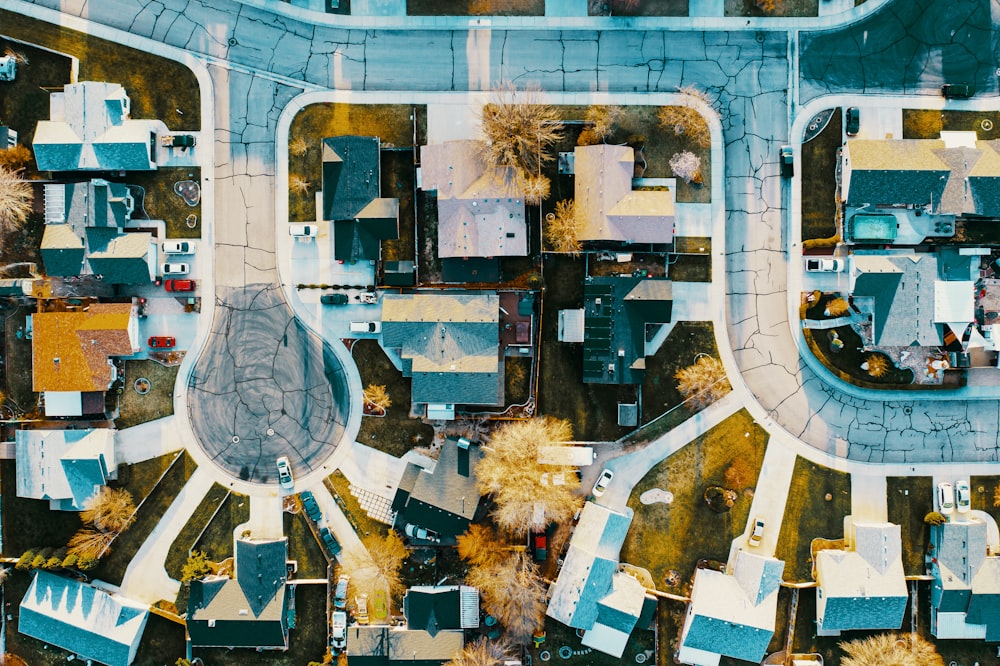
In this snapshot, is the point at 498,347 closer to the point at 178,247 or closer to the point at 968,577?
the point at 178,247

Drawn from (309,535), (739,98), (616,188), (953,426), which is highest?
(739,98)

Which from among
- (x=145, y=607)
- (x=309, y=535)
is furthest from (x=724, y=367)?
(x=145, y=607)

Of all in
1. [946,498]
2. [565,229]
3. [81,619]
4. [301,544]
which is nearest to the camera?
[565,229]

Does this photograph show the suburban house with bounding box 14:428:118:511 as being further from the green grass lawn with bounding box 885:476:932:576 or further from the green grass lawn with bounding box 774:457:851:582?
the green grass lawn with bounding box 885:476:932:576

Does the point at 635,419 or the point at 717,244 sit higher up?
the point at 717,244

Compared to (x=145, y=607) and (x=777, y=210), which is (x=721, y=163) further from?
(x=145, y=607)

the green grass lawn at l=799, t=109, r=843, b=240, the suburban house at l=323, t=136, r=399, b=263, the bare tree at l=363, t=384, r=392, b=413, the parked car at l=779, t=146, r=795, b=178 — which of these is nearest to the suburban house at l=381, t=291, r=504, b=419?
the bare tree at l=363, t=384, r=392, b=413

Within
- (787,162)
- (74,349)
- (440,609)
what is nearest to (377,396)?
(440,609)

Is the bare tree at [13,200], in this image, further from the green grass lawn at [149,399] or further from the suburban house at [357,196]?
the suburban house at [357,196]
